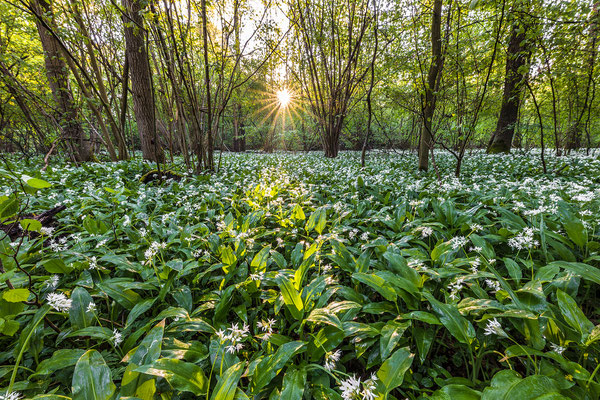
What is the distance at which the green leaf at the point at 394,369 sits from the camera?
97 centimetres

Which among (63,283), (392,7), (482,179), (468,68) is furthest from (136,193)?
(468,68)

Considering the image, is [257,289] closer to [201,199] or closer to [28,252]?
[28,252]

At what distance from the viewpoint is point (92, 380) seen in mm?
989

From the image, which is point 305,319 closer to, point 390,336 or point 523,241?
point 390,336

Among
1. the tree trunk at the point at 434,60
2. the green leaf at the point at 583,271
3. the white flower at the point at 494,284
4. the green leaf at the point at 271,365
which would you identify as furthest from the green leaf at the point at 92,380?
the tree trunk at the point at 434,60

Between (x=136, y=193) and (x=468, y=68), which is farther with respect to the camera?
(x=468, y=68)

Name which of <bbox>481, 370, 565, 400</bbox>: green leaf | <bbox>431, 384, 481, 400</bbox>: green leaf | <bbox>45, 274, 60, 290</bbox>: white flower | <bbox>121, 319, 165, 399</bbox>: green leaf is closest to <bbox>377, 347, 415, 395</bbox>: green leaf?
<bbox>431, 384, 481, 400</bbox>: green leaf

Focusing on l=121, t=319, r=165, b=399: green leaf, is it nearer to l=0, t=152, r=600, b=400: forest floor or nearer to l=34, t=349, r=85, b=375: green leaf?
l=0, t=152, r=600, b=400: forest floor

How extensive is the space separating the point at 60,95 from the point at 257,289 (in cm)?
917

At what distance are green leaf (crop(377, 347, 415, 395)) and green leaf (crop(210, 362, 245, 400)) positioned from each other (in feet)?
2.08

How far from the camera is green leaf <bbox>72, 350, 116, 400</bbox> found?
95cm

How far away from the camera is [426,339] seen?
121 cm

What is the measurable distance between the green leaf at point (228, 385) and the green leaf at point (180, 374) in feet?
0.24

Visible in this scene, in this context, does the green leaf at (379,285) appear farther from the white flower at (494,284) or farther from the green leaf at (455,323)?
the white flower at (494,284)
